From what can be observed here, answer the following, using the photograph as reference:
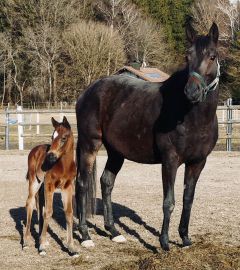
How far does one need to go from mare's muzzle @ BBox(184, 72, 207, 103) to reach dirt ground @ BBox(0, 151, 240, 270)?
1.43 metres

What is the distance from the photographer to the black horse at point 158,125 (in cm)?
485

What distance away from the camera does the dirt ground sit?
4902 mm

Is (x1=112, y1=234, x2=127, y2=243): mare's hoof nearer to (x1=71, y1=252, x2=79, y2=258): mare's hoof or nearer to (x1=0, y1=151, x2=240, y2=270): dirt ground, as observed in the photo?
(x1=0, y1=151, x2=240, y2=270): dirt ground

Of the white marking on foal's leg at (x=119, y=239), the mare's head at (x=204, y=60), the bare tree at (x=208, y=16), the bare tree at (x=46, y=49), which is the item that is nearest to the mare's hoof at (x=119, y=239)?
the white marking on foal's leg at (x=119, y=239)

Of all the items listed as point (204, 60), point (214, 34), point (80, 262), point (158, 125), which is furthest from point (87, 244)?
point (214, 34)

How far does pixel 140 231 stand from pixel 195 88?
229cm

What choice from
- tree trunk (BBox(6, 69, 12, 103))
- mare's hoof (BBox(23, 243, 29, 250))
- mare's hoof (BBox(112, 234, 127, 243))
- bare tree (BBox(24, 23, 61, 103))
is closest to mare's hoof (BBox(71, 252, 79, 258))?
mare's hoof (BBox(23, 243, 29, 250))

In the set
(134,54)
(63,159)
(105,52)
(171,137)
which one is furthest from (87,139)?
(134,54)

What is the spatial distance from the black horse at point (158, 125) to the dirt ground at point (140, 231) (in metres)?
0.27

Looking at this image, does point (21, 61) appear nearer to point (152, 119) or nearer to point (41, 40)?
point (41, 40)

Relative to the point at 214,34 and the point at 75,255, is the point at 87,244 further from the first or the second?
the point at 214,34

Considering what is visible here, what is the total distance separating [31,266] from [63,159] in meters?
1.08

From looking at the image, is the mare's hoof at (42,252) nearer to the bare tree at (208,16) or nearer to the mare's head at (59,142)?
the mare's head at (59,142)

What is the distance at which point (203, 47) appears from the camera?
478 centimetres
